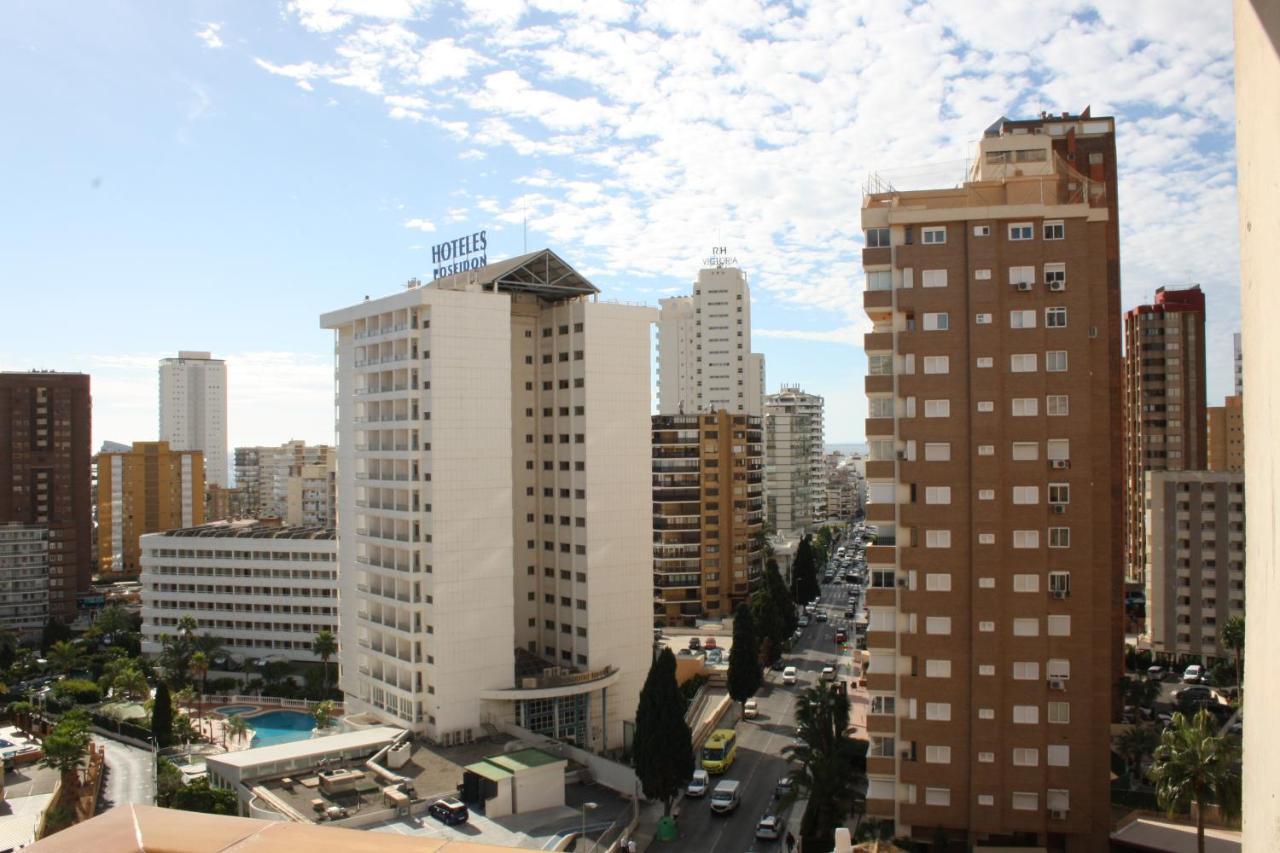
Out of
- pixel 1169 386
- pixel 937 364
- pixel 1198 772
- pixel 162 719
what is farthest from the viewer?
pixel 1169 386

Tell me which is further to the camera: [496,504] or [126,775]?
[126,775]

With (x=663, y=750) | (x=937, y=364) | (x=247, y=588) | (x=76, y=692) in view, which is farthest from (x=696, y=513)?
(x=937, y=364)

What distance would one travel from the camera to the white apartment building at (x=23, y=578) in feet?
292

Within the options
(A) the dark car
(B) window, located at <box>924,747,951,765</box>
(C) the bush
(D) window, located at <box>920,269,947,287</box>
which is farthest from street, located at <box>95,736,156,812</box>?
(D) window, located at <box>920,269,947,287</box>

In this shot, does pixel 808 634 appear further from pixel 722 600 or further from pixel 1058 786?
pixel 1058 786

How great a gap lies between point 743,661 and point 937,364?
2712 centimetres

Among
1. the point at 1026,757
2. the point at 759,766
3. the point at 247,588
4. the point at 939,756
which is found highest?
the point at 1026,757

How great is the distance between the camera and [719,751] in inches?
1821

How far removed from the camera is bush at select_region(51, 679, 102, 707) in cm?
6172

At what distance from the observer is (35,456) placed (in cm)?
9856

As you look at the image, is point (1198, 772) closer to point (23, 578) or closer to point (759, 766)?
point (759, 766)

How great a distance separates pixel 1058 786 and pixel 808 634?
51.5 m

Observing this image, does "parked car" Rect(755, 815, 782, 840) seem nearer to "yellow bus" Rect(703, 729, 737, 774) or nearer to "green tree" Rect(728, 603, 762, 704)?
"yellow bus" Rect(703, 729, 737, 774)

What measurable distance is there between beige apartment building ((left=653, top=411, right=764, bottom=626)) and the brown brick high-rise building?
59.3 meters
